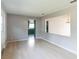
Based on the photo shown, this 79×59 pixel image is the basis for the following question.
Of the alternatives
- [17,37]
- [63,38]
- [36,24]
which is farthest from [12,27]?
[63,38]

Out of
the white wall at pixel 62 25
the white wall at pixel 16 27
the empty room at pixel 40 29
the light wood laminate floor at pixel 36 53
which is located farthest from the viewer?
the white wall at pixel 16 27

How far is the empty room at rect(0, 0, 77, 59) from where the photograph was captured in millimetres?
3445

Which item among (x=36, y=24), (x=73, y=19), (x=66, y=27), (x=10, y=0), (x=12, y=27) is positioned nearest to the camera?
(x=10, y=0)

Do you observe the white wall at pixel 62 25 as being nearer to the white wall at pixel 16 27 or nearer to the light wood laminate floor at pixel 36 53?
the light wood laminate floor at pixel 36 53

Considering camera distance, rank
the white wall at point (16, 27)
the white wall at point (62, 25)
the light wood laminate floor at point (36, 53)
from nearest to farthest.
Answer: the light wood laminate floor at point (36, 53), the white wall at point (62, 25), the white wall at point (16, 27)

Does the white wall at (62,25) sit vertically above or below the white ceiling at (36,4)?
below

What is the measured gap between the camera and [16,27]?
6.95 metres

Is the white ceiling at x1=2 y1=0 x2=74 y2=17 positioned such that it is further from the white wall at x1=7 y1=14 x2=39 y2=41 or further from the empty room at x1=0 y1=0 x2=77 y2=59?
the white wall at x1=7 y1=14 x2=39 y2=41

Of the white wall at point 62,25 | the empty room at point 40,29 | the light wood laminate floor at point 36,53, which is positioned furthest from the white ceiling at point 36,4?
the light wood laminate floor at point 36,53

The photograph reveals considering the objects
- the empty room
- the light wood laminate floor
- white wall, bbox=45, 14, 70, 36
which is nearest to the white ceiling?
the empty room

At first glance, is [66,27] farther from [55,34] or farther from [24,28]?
[24,28]

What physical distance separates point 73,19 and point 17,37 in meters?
5.06

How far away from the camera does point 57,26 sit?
17.3ft

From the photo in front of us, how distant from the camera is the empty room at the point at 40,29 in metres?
3.45
